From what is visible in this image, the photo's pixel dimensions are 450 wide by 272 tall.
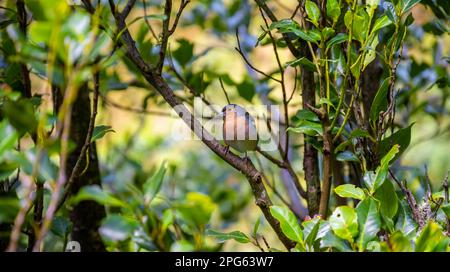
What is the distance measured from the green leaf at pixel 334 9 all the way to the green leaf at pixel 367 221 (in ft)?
0.99

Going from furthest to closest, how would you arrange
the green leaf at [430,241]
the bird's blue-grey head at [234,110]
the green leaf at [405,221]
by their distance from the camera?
the bird's blue-grey head at [234,110] < the green leaf at [405,221] < the green leaf at [430,241]

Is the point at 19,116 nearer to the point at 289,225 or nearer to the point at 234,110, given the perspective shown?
the point at 289,225

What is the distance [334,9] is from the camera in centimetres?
82

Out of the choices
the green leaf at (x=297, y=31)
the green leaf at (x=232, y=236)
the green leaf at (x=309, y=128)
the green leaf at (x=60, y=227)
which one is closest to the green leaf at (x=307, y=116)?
the green leaf at (x=309, y=128)

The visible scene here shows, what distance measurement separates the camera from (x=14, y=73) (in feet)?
3.10

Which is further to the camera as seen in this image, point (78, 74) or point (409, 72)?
point (409, 72)

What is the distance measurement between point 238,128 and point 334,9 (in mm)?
524

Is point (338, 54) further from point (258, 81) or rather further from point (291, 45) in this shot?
point (258, 81)

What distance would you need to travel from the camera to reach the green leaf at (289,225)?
0.70 m

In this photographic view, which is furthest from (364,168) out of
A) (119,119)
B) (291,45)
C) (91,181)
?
(119,119)

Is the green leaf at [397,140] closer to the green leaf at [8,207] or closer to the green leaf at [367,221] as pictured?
the green leaf at [367,221]

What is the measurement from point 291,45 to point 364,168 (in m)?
0.26

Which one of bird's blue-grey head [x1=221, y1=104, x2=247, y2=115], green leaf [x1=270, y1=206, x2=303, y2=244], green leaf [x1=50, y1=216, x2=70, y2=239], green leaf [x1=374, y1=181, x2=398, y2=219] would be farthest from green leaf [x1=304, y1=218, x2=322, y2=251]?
bird's blue-grey head [x1=221, y1=104, x2=247, y2=115]

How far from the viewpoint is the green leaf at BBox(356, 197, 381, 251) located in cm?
65
